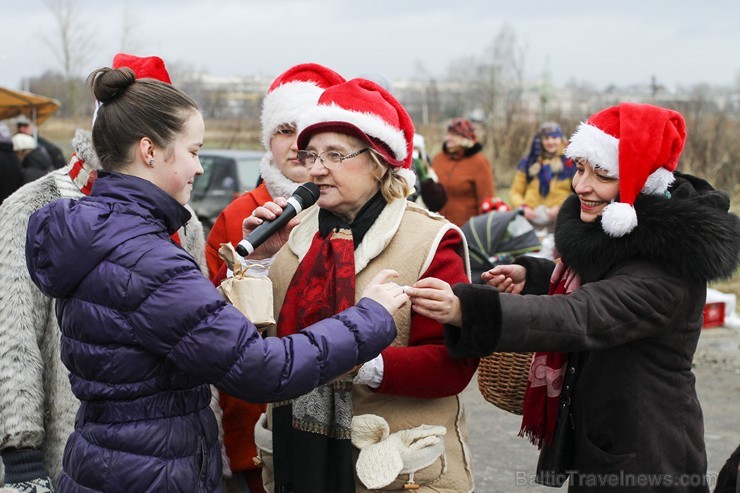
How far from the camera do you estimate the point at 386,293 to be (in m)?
2.39

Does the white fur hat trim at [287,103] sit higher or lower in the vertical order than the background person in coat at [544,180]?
higher

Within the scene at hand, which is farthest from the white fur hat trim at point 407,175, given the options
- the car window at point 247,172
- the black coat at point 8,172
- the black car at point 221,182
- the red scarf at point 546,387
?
the car window at point 247,172

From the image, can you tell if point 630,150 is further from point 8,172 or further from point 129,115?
point 8,172

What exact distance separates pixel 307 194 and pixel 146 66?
0.93m

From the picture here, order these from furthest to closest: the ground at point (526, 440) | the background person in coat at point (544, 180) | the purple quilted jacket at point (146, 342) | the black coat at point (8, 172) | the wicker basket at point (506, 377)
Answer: the black coat at point (8, 172), the background person in coat at point (544, 180), the ground at point (526, 440), the wicker basket at point (506, 377), the purple quilted jacket at point (146, 342)

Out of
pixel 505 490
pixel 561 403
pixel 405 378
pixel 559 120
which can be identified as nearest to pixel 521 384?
pixel 561 403

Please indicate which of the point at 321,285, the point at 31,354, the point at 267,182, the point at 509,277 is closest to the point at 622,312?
the point at 509,277

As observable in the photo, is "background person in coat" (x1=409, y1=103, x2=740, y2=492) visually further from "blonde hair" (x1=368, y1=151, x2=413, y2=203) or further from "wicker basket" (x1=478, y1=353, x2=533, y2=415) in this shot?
"blonde hair" (x1=368, y1=151, x2=413, y2=203)

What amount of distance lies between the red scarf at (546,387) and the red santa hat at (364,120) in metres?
0.69

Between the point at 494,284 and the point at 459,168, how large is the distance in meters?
5.92

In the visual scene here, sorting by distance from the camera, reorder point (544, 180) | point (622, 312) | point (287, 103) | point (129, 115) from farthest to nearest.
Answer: point (544, 180) < point (287, 103) < point (622, 312) < point (129, 115)

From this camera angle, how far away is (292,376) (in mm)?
2174

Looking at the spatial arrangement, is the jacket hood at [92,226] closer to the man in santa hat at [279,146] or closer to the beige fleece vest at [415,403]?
the beige fleece vest at [415,403]

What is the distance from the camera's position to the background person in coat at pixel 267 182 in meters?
3.29
